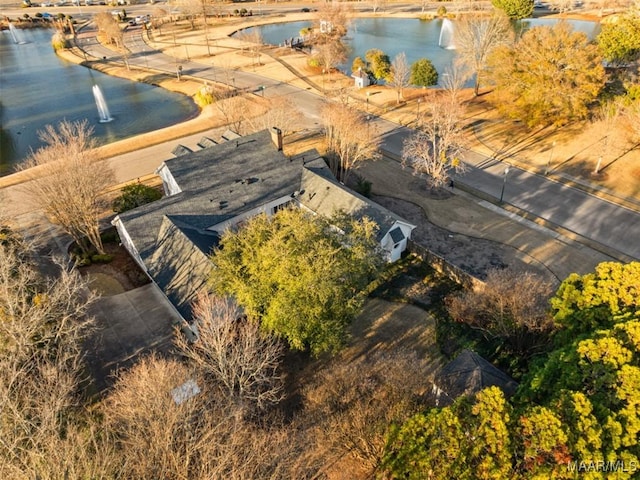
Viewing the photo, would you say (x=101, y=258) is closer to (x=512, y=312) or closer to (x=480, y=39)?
(x=512, y=312)

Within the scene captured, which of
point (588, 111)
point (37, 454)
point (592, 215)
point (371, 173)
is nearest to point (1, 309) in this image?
point (37, 454)

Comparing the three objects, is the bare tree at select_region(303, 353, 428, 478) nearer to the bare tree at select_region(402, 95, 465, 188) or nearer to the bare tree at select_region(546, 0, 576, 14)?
the bare tree at select_region(402, 95, 465, 188)

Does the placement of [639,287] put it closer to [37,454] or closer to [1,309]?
[37,454]

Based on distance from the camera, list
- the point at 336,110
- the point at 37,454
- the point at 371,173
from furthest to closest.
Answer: the point at 371,173, the point at 336,110, the point at 37,454

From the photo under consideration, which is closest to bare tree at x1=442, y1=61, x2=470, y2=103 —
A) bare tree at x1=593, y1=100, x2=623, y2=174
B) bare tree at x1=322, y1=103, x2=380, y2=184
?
bare tree at x1=322, y1=103, x2=380, y2=184

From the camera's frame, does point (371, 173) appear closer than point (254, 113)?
Yes

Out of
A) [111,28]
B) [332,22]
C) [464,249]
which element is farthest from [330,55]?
[464,249]
